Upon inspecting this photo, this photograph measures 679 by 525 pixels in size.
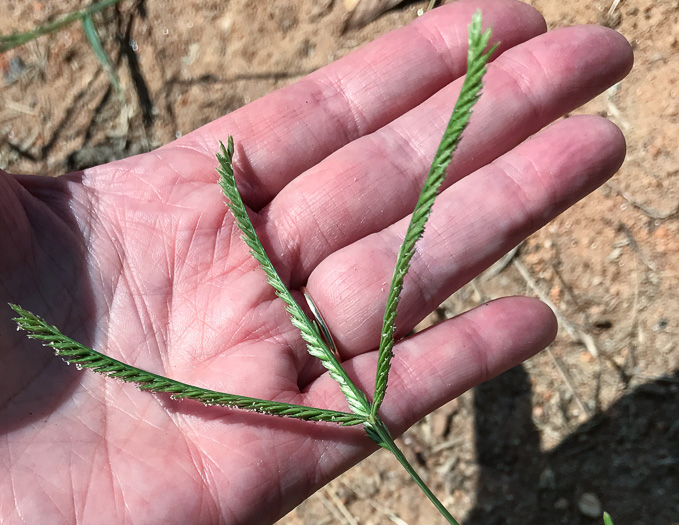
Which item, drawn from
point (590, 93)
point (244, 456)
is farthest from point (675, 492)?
point (244, 456)

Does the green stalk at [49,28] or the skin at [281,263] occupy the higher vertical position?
the green stalk at [49,28]

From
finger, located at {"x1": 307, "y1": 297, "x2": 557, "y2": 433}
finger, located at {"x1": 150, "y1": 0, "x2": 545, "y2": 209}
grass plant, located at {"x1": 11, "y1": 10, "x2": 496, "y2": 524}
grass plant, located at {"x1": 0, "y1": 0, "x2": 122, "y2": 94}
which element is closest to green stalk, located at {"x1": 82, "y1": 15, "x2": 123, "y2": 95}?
grass plant, located at {"x1": 0, "y1": 0, "x2": 122, "y2": 94}

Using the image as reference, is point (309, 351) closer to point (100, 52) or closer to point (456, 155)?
point (456, 155)

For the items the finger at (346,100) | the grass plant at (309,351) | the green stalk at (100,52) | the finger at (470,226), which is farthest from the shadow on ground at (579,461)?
the green stalk at (100,52)

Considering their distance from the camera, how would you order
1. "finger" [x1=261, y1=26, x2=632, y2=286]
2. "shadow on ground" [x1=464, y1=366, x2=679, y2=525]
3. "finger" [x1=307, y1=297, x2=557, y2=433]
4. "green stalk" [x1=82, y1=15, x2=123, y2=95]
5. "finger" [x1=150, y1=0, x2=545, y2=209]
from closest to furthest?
"finger" [x1=307, y1=297, x2=557, y2=433], "finger" [x1=261, y1=26, x2=632, y2=286], "finger" [x1=150, y1=0, x2=545, y2=209], "shadow on ground" [x1=464, y1=366, x2=679, y2=525], "green stalk" [x1=82, y1=15, x2=123, y2=95]

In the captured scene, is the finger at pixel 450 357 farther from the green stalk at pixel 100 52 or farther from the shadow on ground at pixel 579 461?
the green stalk at pixel 100 52

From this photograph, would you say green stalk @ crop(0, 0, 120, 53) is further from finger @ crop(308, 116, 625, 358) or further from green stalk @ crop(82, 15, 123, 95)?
finger @ crop(308, 116, 625, 358)

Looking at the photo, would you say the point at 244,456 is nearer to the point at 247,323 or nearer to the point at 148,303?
the point at 247,323

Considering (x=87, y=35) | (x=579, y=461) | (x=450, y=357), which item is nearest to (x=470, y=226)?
(x=450, y=357)
